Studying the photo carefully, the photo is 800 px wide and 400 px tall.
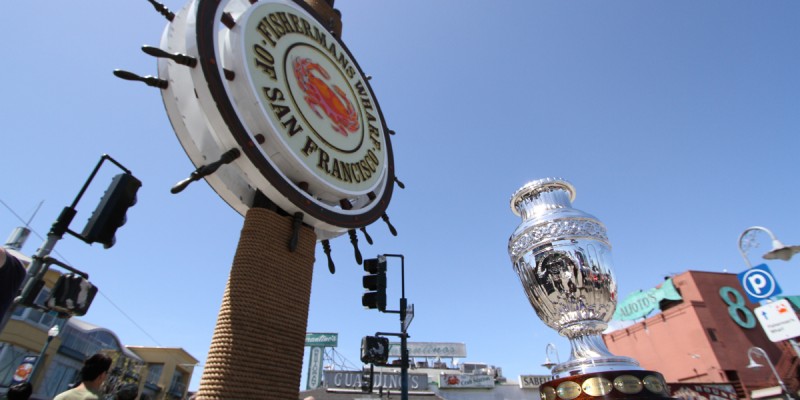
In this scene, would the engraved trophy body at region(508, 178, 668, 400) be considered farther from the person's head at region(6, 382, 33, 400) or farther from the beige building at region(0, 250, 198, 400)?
the beige building at region(0, 250, 198, 400)

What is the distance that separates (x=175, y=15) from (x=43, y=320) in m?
30.8

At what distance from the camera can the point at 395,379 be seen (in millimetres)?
27469

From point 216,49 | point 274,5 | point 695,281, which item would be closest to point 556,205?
point 216,49

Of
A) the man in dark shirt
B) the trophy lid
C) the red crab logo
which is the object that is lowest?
the man in dark shirt

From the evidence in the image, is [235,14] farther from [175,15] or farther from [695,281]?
[695,281]

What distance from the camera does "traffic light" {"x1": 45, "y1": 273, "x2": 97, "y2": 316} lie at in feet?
12.3

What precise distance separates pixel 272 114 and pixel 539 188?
2.37 m

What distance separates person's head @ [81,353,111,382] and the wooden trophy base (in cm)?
318

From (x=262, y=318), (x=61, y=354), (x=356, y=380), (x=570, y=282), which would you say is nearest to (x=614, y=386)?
(x=570, y=282)

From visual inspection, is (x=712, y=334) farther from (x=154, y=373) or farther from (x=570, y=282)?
(x=154, y=373)

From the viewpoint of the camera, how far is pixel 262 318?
279cm

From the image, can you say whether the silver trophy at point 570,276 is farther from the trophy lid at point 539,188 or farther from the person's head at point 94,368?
the person's head at point 94,368

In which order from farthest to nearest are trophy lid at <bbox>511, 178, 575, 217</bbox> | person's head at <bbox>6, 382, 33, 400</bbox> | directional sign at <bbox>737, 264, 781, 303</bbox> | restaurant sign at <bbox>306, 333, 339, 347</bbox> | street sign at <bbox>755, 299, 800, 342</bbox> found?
restaurant sign at <bbox>306, 333, 339, 347</bbox>, directional sign at <bbox>737, 264, 781, 303</bbox>, street sign at <bbox>755, 299, 800, 342</bbox>, person's head at <bbox>6, 382, 33, 400</bbox>, trophy lid at <bbox>511, 178, 575, 217</bbox>

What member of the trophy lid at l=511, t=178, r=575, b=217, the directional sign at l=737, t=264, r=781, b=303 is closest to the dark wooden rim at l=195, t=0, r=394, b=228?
the trophy lid at l=511, t=178, r=575, b=217
